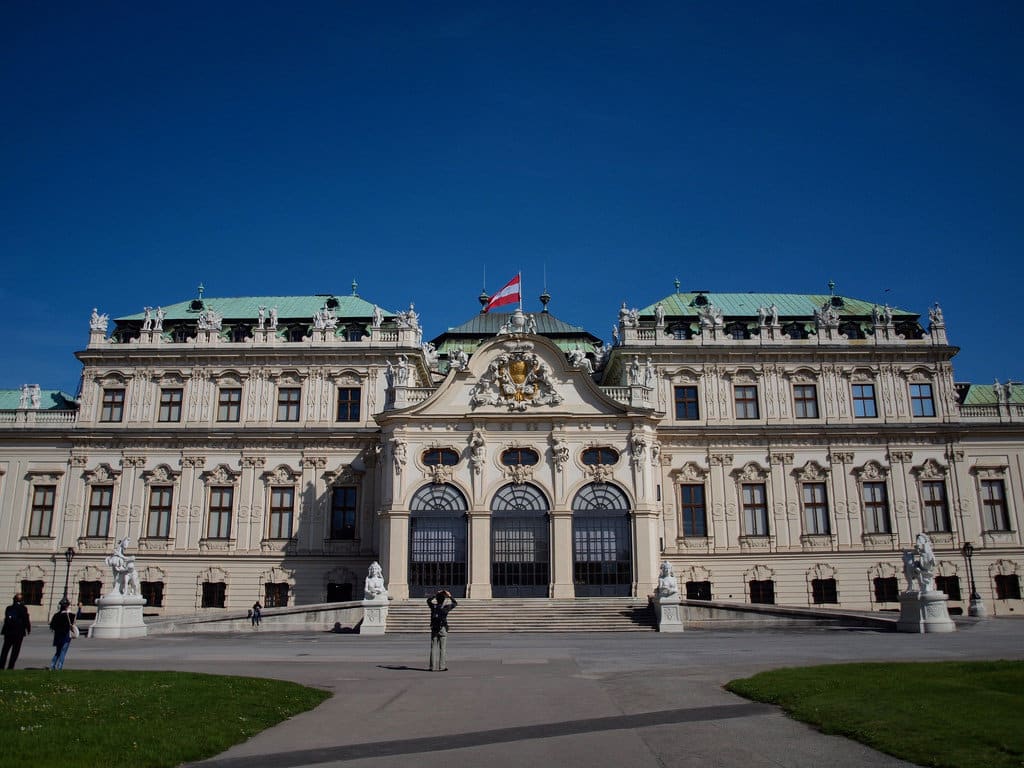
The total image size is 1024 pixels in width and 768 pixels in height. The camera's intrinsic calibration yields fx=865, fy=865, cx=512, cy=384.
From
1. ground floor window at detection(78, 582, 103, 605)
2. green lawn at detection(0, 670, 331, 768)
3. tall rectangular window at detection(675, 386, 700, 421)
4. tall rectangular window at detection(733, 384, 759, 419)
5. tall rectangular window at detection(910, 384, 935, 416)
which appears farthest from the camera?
tall rectangular window at detection(910, 384, 935, 416)

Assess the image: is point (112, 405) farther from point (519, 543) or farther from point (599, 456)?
point (599, 456)

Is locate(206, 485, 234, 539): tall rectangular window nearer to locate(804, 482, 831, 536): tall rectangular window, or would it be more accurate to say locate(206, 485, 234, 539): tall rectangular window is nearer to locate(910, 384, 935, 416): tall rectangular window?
locate(804, 482, 831, 536): tall rectangular window

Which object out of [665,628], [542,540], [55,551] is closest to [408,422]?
[542,540]

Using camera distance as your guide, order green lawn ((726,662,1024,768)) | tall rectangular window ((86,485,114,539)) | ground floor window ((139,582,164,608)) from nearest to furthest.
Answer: green lawn ((726,662,1024,768))
ground floor window ((139,582,164,608))
tall rectangular window ((86,485,114,539))

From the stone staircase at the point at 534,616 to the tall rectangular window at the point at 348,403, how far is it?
44.6 ft

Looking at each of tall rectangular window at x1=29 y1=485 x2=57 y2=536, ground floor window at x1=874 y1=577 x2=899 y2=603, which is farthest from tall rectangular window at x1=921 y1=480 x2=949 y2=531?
tall rectangular window at x1=29 y1=485 x2=57 y2=536

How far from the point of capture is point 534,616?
41.3 metres

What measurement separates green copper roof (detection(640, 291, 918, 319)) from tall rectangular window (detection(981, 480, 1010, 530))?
11400mm

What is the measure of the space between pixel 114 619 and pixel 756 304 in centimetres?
A: 4239

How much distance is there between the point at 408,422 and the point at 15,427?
25.5 m

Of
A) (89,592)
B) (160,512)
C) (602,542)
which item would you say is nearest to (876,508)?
(602,542)

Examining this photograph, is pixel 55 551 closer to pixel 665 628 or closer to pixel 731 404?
pixel 665 628

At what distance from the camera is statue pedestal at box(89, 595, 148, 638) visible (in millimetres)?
34125

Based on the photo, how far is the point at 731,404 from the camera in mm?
52531
